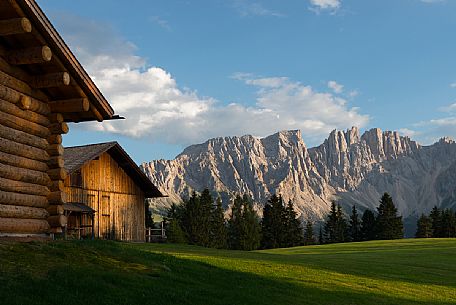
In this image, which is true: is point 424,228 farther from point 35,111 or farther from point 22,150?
point 22,150

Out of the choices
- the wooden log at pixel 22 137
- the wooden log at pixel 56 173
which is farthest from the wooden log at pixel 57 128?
the wooden log at pixel 56 173

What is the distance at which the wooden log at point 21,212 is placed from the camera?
1379cm

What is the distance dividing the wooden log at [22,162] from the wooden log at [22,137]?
51 cm

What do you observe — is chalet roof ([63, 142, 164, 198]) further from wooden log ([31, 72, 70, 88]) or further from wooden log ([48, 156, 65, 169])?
wooden log ([31, 72, 70, 88])

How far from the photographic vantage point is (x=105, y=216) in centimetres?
4856

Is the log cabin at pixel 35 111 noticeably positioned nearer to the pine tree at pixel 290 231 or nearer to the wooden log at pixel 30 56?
the wooden log at pixel 30 56

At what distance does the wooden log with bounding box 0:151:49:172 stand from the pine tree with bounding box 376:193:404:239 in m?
113

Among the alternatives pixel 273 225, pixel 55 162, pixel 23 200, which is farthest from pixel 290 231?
pixel 23 200

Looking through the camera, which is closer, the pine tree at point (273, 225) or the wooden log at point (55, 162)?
Answer: the wooden log at point (55, 162)

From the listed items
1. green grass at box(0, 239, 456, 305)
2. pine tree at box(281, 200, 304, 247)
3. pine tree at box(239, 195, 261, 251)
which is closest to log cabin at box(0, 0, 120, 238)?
green grass at box(0, 239, 456, 305)

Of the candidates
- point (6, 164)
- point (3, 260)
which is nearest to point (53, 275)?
point (3, 260)

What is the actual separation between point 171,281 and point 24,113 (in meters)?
6.75

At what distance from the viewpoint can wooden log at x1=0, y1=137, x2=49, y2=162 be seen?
14.0m

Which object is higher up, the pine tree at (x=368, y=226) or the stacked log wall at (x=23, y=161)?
the stacked log wall at (x=23, y=161)
